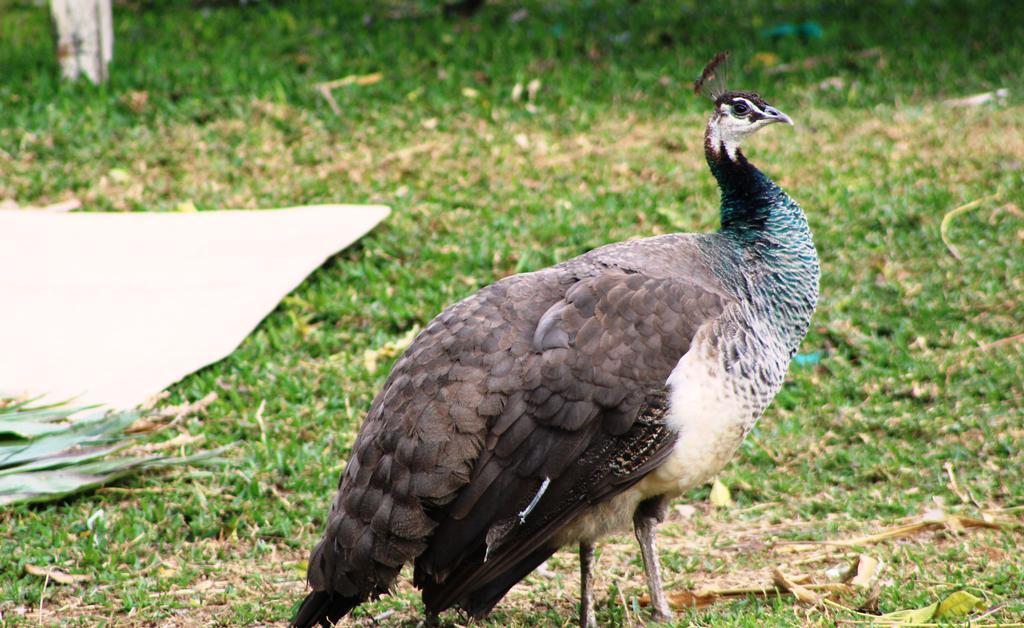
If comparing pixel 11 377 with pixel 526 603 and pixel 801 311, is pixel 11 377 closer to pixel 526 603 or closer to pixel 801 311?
pixel 526 603

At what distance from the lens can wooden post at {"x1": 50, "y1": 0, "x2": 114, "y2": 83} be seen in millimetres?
8180

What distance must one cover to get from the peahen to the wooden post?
5.33m

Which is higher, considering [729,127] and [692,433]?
[729,127]

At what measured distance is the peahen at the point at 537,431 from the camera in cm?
364

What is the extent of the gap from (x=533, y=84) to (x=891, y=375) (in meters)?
3.85

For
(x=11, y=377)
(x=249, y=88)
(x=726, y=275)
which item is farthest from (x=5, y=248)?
(x=726, y=275)

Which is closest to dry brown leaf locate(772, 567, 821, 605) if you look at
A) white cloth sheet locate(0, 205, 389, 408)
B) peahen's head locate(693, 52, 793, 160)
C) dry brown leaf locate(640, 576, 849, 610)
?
dry brown leaf locate(640, 576, 849, 610)

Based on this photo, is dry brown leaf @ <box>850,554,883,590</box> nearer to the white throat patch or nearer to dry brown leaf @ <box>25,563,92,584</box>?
the white throat patch

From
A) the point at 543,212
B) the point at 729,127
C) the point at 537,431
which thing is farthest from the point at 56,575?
the point at 543,212

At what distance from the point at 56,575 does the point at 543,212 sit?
3560 mm

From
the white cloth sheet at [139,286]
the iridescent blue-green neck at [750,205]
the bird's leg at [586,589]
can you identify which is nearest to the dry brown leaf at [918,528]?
the bird's leg at [586,589]

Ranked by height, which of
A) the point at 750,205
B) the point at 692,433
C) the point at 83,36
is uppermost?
the point at 750,205

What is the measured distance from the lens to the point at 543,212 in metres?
7.12

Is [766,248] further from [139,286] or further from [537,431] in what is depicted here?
[139,286]
